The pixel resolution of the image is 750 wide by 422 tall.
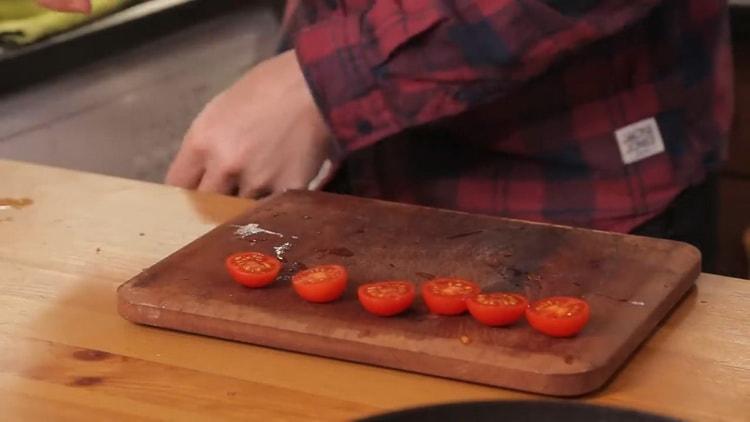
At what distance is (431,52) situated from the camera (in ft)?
2.89

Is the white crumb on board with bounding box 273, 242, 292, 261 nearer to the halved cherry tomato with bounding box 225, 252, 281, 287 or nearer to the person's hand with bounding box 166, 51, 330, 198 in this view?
the halved cherry tomato with bounding box 225, 252, 281, 287

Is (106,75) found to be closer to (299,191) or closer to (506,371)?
(299,191)

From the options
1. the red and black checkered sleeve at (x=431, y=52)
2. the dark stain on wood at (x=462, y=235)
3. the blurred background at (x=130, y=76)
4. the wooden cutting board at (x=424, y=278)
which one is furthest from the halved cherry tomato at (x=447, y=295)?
the blurred background at (x=130, y=76)

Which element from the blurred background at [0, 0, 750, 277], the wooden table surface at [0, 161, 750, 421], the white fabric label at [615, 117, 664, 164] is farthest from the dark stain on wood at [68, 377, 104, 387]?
the blurred background at [0, 0, 750, 277]

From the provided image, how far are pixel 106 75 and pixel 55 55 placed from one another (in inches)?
3.4

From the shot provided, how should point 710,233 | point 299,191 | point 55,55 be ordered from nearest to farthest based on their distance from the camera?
point 299,191 < point 710,233 < point 55,55

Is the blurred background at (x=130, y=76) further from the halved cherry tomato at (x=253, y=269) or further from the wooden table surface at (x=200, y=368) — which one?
the halved cherry tomato at (x=253, y=269)

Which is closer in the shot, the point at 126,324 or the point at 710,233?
the point at 126,324

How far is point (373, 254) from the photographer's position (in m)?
0.77

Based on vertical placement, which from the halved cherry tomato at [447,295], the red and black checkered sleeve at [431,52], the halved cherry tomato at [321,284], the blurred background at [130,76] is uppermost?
the red and black checkered sleeve at [431,52]

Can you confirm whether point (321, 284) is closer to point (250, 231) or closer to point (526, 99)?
point (250, 231)

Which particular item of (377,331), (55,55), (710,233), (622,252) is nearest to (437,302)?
(377,331)

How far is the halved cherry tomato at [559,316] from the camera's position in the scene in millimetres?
637

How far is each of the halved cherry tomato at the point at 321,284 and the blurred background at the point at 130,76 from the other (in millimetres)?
732
